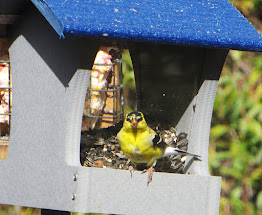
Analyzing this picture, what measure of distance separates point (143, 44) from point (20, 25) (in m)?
0.76

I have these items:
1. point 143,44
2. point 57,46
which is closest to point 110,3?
point 57,46

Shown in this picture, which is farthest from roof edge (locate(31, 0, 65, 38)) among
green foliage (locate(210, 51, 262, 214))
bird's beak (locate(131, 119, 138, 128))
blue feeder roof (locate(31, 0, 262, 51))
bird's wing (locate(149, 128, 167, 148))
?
green foliage (locate(210, 51, 262, 214))

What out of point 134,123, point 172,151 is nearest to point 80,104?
point 134,123

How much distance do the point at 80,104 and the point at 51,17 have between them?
50 centimetres

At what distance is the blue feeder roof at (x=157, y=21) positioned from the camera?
2.98 meters

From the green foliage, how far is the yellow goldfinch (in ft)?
7.59

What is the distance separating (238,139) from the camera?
609cm

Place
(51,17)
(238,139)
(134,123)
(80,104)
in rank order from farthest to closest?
(238,139), (134,123), (80,104), (51,17)

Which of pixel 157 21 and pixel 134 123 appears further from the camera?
pixel 134 123

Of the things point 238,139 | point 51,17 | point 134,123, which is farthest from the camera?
point 238,139

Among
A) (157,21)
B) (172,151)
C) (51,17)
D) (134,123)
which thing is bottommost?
(172,151)

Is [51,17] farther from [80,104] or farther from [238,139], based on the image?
[238,139]

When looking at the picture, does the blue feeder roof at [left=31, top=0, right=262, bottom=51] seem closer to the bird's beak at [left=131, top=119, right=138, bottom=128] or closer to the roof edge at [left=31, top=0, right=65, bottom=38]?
the roof edge at [left=31, top=0, right=65, bottom=38]

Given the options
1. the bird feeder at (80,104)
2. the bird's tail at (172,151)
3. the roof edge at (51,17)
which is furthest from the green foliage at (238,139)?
the roof edge at (51,17)
